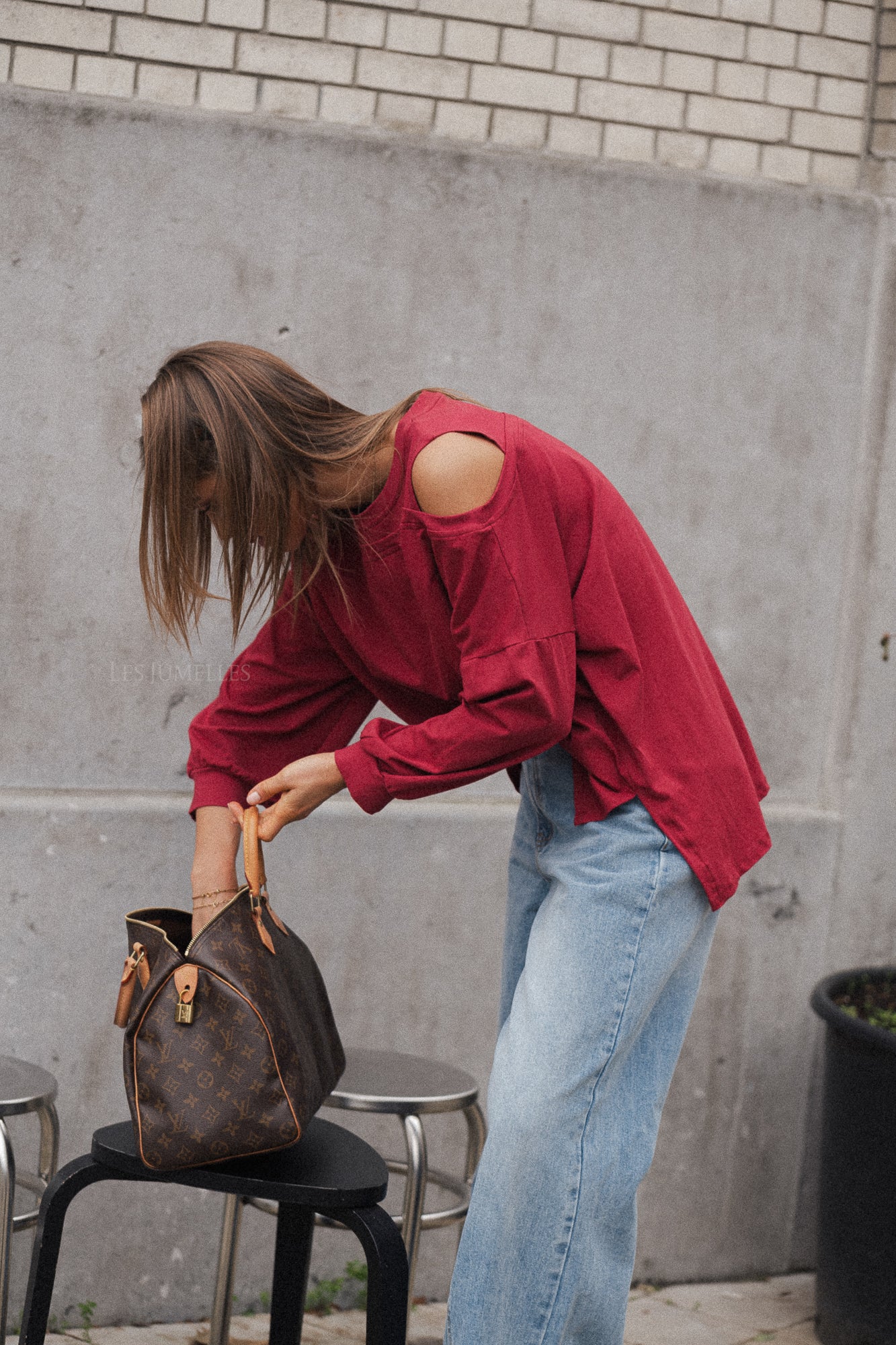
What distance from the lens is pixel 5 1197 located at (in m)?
2.45

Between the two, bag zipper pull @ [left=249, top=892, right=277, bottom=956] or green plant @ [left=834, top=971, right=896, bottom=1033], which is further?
green plant @ [left=834, top=971, right=896, bottom=1033]

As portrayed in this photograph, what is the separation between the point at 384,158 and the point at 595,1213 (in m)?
2.31

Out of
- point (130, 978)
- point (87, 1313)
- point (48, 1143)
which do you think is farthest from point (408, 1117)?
point (87, 1313)

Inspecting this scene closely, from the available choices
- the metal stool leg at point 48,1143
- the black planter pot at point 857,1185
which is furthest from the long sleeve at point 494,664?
the black planter pot at point 857,1185

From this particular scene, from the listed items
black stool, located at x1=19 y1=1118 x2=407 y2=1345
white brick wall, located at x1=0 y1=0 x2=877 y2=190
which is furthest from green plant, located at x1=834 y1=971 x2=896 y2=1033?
white brick wall, located at x1=0 y1=0 x2=877 y2=190

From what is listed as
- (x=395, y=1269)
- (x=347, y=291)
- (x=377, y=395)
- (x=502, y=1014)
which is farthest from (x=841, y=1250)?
(x=347, y=291)

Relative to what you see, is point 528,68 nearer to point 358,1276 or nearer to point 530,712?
point 530,712

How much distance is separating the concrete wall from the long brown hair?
3.74ft

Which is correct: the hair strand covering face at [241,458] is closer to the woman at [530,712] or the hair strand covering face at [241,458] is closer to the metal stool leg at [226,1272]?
the woman at [530,712]

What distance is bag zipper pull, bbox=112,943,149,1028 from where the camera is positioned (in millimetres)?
2020

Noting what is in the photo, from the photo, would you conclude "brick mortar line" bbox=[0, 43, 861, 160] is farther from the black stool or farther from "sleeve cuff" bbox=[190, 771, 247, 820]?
the black stool

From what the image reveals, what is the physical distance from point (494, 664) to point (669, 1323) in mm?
2311

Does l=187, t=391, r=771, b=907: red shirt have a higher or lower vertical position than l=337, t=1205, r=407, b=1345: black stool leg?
higher

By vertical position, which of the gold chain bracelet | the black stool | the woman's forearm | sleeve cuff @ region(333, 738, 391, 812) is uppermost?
sleeve cuff @ region(333, 738, 391, 812)
